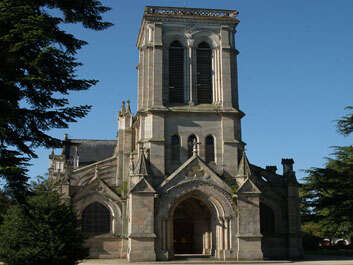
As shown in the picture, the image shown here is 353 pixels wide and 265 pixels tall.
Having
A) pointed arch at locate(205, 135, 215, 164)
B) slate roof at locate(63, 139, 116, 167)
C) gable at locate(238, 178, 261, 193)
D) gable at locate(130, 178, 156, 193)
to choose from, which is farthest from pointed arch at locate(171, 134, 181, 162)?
slate roof at locate(63, 139, 116, 167)

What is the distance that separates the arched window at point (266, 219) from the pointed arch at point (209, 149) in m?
5.86

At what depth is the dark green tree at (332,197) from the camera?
4106 cm

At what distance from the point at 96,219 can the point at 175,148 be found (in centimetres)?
873

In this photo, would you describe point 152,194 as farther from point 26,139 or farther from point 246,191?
point 26,139

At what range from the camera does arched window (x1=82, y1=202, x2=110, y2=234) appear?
3781 centimetres

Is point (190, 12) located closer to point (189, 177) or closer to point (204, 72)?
point (204, 72)

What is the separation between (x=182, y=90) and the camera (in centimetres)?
3919

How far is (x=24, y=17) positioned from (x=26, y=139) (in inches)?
171

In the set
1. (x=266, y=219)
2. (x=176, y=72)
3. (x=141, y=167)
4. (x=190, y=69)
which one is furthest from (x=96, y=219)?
(x=190, y=69)

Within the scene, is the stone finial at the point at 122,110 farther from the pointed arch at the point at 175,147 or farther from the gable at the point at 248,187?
the gable at the point at 248,187

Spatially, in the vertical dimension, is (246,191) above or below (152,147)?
below

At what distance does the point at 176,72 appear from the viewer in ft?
130

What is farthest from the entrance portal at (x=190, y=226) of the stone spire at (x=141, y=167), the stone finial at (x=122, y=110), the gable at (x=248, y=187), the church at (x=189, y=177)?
the stone finial at (x=122, y=110)

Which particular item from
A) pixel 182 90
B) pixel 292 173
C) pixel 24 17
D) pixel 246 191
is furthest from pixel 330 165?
pixel 24 17
